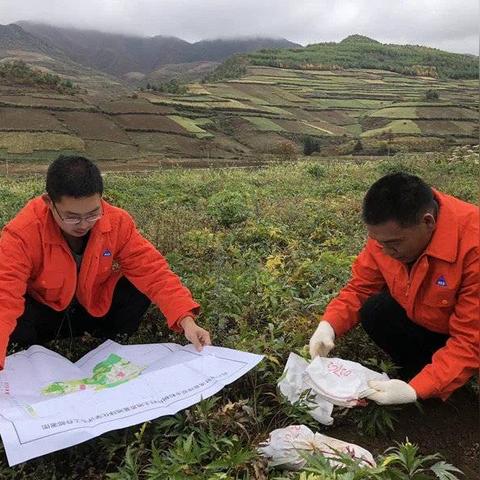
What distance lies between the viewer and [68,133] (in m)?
38.6

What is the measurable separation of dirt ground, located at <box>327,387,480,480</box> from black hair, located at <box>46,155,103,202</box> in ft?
5.73

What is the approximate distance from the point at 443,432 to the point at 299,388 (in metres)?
0.71

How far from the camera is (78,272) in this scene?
10.7 ft

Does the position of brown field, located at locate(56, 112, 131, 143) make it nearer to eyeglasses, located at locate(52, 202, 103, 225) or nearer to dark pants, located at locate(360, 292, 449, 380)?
eyeglasses, located at locate(52, 202, 103, 225)

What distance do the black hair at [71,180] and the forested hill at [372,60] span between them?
290ft

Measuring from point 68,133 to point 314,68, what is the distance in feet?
189

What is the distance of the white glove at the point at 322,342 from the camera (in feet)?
9.63

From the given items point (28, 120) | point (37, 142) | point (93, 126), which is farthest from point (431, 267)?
point (93, 126)

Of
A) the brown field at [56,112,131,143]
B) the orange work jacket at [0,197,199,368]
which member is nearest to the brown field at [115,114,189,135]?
the brown field at [56,112,131,143]

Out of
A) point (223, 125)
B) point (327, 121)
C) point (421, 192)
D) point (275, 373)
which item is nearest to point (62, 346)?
point (275, 373)

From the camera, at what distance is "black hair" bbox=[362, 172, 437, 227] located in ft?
8.05

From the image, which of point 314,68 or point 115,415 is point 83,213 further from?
point 314,68

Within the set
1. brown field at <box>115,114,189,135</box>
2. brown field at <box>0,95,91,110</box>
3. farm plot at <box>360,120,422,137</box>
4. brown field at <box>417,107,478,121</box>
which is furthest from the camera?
brown field at <box>417,107,478,121</box>

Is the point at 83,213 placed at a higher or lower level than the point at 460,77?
lower
